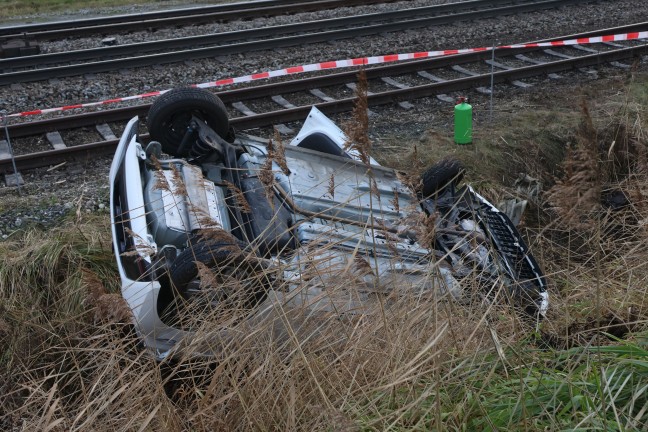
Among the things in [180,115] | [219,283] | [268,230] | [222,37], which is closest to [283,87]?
[222,37]

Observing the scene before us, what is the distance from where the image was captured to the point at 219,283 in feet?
12.9

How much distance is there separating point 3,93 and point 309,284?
8318mm

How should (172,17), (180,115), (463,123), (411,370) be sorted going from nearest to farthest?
1. (411,370)
2. (180,115)
3. (463,123)
4. (172,17)

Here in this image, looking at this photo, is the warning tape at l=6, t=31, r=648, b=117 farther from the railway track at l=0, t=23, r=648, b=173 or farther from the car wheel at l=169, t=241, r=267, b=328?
the car wheel at l=169, t=241, r=267, b=328

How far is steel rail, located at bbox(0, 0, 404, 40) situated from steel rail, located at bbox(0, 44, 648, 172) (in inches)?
202

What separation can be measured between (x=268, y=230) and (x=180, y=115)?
1.92 m

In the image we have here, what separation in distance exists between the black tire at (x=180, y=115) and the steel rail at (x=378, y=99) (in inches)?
62.8

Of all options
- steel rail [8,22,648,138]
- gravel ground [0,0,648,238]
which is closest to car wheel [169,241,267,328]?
gravel ground [0,0,648,238]

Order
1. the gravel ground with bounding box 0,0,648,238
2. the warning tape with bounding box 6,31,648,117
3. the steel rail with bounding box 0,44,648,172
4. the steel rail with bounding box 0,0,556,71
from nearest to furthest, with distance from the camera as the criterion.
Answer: the gravel ground with bounding box 0,0,648,238 < the steel rail with bounding box 0,44,648,172 < the warning tape with bounding box 6,31,648,117 < the steel rail with bounding box 0,0,556,71

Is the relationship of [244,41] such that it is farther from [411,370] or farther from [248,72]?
[411,370]

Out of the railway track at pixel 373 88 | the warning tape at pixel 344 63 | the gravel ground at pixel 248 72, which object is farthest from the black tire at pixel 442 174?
the warning tape at pixel 344 63

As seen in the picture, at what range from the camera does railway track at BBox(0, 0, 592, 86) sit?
11305 mm

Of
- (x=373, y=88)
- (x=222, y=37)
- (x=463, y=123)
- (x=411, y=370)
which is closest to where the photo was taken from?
(x=411, y=370)

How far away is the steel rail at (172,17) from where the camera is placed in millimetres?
13336
